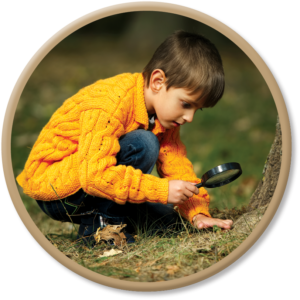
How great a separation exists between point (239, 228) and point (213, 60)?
691 mm

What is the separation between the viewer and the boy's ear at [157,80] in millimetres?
1409

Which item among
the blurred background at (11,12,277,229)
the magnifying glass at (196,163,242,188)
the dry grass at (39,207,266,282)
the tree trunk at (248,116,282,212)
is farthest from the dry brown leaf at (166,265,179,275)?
the blurred background at (11,12,277,229)

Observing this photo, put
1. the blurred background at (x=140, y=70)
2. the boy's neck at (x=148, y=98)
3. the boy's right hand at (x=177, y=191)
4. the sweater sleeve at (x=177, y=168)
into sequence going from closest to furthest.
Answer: the boy's right hand at (x=177, y=191) → the boy's neck at (x=148, y=98) → the sweater sleeve at (x=177, y=168) → the blurred background at (x=140, y=70)

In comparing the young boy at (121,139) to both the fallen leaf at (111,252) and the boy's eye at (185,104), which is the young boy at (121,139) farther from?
the fallen leaf at (111,252)

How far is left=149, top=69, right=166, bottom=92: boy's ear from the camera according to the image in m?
1.41

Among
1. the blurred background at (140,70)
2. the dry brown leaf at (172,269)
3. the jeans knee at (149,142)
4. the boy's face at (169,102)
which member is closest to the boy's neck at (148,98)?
the boy's face at (169,102)

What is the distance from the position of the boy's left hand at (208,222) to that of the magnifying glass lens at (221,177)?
7.1 inches

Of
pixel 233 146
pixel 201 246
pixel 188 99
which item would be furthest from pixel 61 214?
pixel 233 146

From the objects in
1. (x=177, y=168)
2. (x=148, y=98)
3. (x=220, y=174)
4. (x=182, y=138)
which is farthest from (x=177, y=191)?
(x=182, y=138)

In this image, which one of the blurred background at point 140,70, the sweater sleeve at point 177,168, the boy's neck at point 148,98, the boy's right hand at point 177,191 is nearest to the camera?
the boy's right hand at point 177,191

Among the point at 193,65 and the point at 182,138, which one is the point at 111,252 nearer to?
the point at 193,65

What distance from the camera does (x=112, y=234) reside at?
146 centimetres

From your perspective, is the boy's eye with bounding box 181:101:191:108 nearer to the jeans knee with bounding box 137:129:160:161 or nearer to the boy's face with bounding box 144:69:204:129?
the boy's face with bounding box 144:69:204:129

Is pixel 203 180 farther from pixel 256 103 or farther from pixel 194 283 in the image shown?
pixel 256 103
